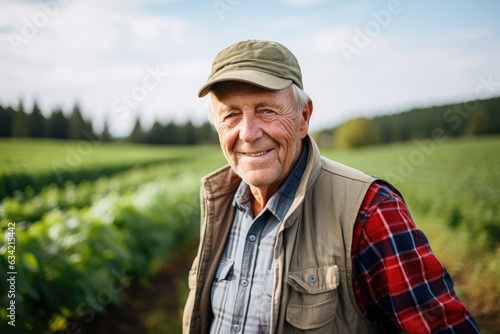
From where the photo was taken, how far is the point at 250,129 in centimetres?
168

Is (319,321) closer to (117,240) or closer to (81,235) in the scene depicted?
(81,235)

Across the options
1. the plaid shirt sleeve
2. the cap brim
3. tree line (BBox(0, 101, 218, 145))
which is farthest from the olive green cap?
tree line (BBox(0, 101, 218, 145))

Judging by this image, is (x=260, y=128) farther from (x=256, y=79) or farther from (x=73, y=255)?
(x=73, y=255)

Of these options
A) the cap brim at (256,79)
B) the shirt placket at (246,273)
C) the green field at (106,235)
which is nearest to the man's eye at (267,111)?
the cap brim at (256,79)

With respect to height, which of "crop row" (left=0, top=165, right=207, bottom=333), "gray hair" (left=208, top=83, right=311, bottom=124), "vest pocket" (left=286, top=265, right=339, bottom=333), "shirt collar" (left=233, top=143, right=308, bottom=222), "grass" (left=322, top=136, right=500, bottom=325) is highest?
"gray hair" (left=208, top=83, right=311, bottom=124)

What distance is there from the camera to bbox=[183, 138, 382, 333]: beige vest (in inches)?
57.4

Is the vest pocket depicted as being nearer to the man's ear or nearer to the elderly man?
the elderly man

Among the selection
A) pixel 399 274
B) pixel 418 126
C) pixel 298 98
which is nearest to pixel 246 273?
pixel 399 274

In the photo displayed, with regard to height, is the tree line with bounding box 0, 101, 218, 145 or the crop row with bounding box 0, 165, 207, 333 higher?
the tree line with bounding box 0, 101, 218, 145

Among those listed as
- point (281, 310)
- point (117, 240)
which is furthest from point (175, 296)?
point (281, 310)

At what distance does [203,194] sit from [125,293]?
3646 mm

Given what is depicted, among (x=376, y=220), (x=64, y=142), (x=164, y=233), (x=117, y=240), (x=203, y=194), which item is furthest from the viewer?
(x=64, y=142)

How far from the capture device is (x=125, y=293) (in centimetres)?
493

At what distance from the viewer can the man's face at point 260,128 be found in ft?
5.52
